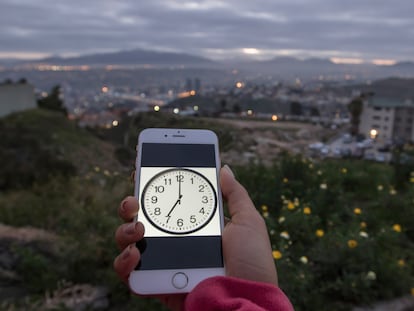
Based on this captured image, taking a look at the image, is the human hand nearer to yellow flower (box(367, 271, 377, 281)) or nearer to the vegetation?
the vegetation

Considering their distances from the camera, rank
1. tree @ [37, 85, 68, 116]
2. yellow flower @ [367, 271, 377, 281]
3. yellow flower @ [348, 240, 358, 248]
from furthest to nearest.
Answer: tree @ [37, 85, 68, 116]
yellow flower @ [348, 240, 358, 248]
yellow flower @ [367, 271, 377, 281]

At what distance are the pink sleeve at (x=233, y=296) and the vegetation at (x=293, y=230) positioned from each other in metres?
1.03

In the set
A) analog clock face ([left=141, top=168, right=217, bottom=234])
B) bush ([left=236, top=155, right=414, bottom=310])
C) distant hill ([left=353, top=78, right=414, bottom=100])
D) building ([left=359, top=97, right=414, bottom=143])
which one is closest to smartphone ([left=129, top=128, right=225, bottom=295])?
analog clock face ([left=141, top=168, right=217, bottom=234])

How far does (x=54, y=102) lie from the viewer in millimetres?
31781

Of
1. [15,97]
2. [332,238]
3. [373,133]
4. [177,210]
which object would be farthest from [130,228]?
[373,133]

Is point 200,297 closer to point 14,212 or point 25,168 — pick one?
point 14,212

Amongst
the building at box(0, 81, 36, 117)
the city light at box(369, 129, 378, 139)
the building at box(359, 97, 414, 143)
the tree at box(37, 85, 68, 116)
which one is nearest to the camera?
the building at box(0, 81, 36, 117)

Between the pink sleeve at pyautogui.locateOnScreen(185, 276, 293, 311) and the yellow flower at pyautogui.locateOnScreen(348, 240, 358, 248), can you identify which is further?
the yellow flower at pyautogui.locateOnScreen(348, 240, 358, 248)

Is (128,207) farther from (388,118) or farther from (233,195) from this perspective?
(388,118)

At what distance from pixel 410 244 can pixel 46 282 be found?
9.92 feet

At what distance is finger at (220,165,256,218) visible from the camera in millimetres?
1602

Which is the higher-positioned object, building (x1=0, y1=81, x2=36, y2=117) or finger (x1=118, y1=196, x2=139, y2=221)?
finger (x1=118, y1=196, x2=139, y2=221)

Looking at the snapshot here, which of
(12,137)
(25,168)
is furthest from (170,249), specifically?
(12,137)

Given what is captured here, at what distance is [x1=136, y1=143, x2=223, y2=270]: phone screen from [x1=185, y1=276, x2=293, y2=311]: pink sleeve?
0.23m
